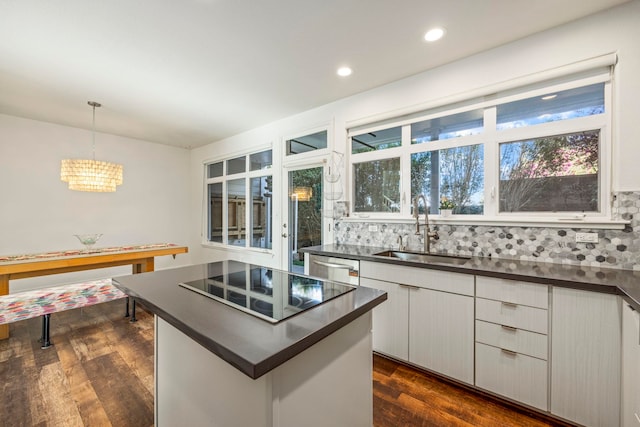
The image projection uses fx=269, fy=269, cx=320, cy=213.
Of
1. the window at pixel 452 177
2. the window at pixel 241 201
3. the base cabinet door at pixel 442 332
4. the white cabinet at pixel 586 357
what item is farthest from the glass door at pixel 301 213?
the white cabinet at pixel 586 357

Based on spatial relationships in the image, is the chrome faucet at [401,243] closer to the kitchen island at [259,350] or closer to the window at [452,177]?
the window at [452,177]

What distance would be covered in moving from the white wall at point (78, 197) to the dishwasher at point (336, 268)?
162 inches

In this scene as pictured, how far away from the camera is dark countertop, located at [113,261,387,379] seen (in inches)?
29.1

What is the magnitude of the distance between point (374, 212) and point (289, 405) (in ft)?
8.01

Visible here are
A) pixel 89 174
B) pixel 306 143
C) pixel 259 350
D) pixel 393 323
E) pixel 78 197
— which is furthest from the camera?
pixel 78 197

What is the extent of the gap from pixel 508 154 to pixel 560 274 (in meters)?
1.08

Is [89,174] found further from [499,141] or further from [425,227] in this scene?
[499,141]

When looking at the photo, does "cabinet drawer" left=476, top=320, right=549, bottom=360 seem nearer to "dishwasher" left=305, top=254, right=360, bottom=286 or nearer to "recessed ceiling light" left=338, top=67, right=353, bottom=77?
"dishwasher" left=305, top=254, right=360, bottom=286

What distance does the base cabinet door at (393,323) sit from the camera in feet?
7.27

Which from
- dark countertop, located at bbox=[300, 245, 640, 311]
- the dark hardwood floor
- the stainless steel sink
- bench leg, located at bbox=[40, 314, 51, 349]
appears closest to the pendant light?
bench leg, located at bbox=[40, 314, 51, 349]

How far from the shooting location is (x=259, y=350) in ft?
2.45

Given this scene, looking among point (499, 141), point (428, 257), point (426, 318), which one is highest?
point (499, 141)

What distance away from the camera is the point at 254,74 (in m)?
2.80

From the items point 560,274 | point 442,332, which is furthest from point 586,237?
point 442,332
